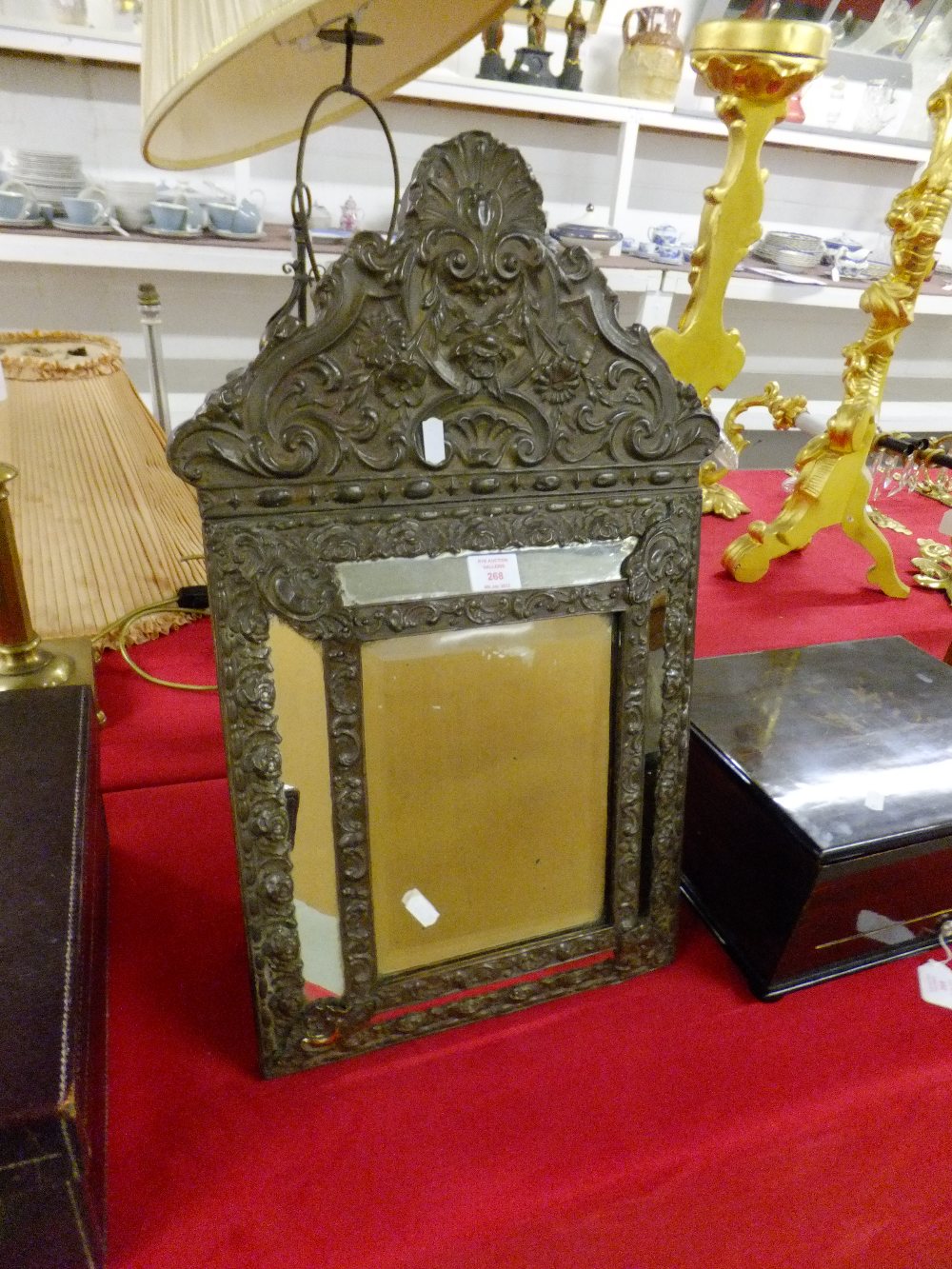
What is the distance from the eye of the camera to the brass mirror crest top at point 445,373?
492 mm

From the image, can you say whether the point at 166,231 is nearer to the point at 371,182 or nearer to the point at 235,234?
the point at 235,234

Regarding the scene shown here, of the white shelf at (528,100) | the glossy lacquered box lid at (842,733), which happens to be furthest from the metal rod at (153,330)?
the glossy lacquered box lid at (842,733)

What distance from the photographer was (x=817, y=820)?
2.17ft

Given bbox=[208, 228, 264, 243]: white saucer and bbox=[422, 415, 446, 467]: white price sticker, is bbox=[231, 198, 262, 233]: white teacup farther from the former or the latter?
bbox=[422, 415, 446, 467]: white price sticker

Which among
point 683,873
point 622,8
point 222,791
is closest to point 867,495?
point 683,873

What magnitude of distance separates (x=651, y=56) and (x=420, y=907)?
2.52m

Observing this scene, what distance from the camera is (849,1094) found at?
633 mm

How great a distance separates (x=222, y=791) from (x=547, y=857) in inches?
16.7

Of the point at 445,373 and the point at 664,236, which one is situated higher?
the point at 664,236

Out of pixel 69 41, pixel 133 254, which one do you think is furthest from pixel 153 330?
pixel 69 41

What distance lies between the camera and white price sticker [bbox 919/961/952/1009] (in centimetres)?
72

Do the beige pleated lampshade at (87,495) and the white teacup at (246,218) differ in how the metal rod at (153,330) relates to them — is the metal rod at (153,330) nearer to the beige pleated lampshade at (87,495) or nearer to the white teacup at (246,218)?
the beige pleated lampshade at (87,495)

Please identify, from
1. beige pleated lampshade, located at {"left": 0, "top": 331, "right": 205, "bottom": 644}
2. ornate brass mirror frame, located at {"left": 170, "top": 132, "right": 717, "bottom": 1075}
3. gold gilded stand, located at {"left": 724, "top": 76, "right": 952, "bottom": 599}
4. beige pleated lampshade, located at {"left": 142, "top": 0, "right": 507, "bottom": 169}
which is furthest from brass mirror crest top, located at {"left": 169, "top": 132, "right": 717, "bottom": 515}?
gold gilded stand, located at {"left": 724, "top": 76, "right": 952, "bottom": 599}

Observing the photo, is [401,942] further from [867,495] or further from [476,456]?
[867,495]
